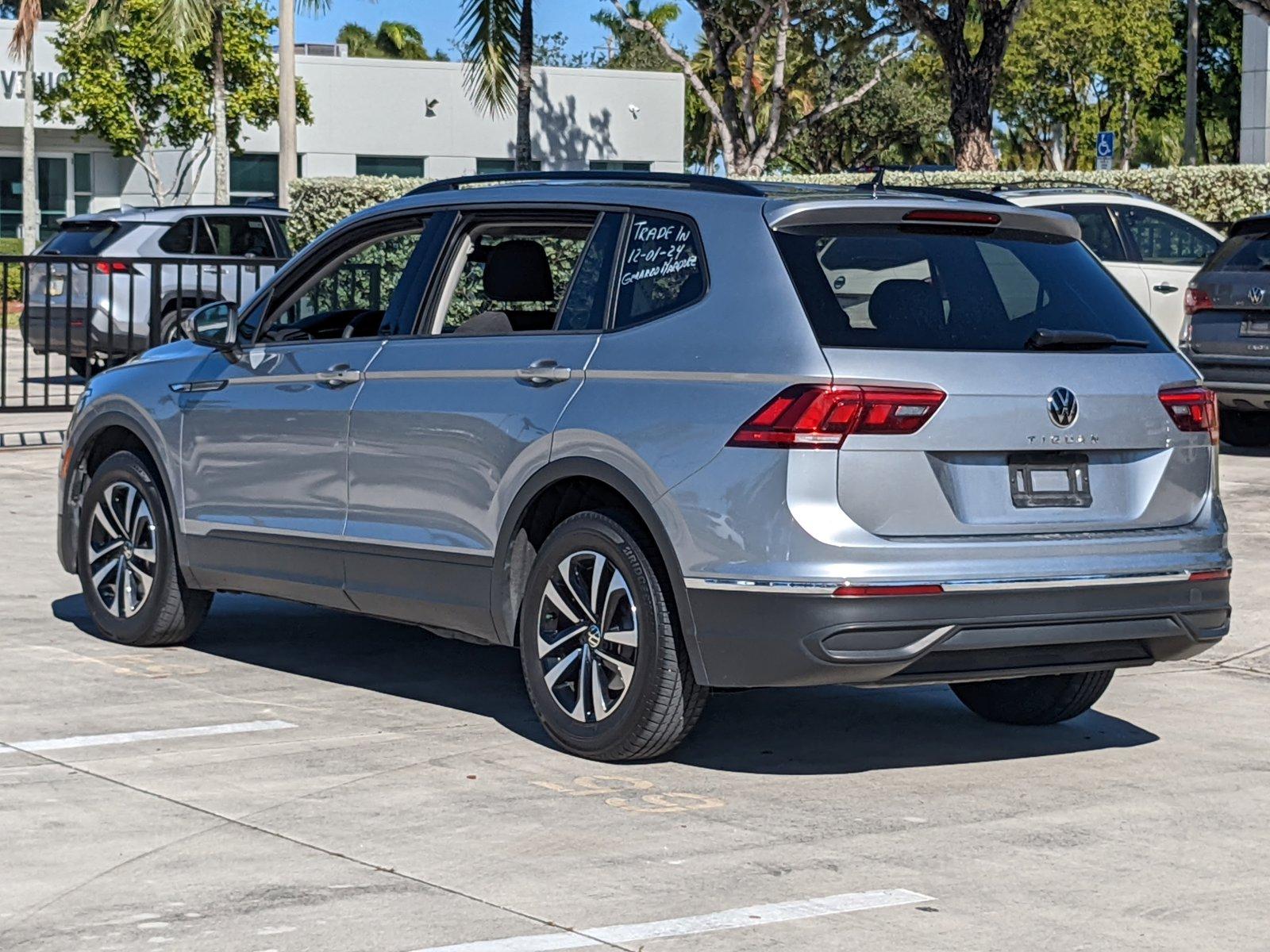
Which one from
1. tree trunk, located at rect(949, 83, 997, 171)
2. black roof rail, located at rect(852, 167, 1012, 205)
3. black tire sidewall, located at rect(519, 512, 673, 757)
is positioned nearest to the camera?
black tire sidewall, located at rect(519, 512, 673, 757)

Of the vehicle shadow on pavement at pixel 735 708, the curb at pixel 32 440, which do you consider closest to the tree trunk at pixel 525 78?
the curb at pixel 32 440

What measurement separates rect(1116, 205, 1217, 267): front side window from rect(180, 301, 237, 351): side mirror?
32.4 feet

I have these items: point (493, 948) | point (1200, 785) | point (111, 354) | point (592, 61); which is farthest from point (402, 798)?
point (592, 61)

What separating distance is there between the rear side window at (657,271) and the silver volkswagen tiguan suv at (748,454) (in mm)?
11

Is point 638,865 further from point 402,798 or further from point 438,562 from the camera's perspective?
point 438,562

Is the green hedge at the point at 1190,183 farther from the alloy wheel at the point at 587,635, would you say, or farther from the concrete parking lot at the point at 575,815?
the alloy wheel at the point at 587,635

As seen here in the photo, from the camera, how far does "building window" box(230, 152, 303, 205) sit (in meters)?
47.7

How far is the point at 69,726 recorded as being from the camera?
688 cm

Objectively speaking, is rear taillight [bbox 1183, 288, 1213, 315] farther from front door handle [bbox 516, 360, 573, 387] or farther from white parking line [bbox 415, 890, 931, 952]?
white parking line [bbox 415, 890, 931, 952]

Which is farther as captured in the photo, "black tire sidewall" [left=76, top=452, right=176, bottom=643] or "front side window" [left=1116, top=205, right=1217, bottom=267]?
"front side window" [left=1116, top=205, right=1217, bottom=267]

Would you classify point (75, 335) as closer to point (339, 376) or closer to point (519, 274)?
point (339, 376)

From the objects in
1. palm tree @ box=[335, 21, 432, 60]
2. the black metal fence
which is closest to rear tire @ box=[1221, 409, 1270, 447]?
the black metal fence

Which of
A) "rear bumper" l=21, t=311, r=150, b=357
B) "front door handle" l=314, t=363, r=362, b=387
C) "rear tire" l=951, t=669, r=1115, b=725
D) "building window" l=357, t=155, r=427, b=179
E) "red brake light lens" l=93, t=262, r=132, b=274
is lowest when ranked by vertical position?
"rear tire" l=951, t=669, r=1115, b=725

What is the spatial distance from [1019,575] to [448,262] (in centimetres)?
242
